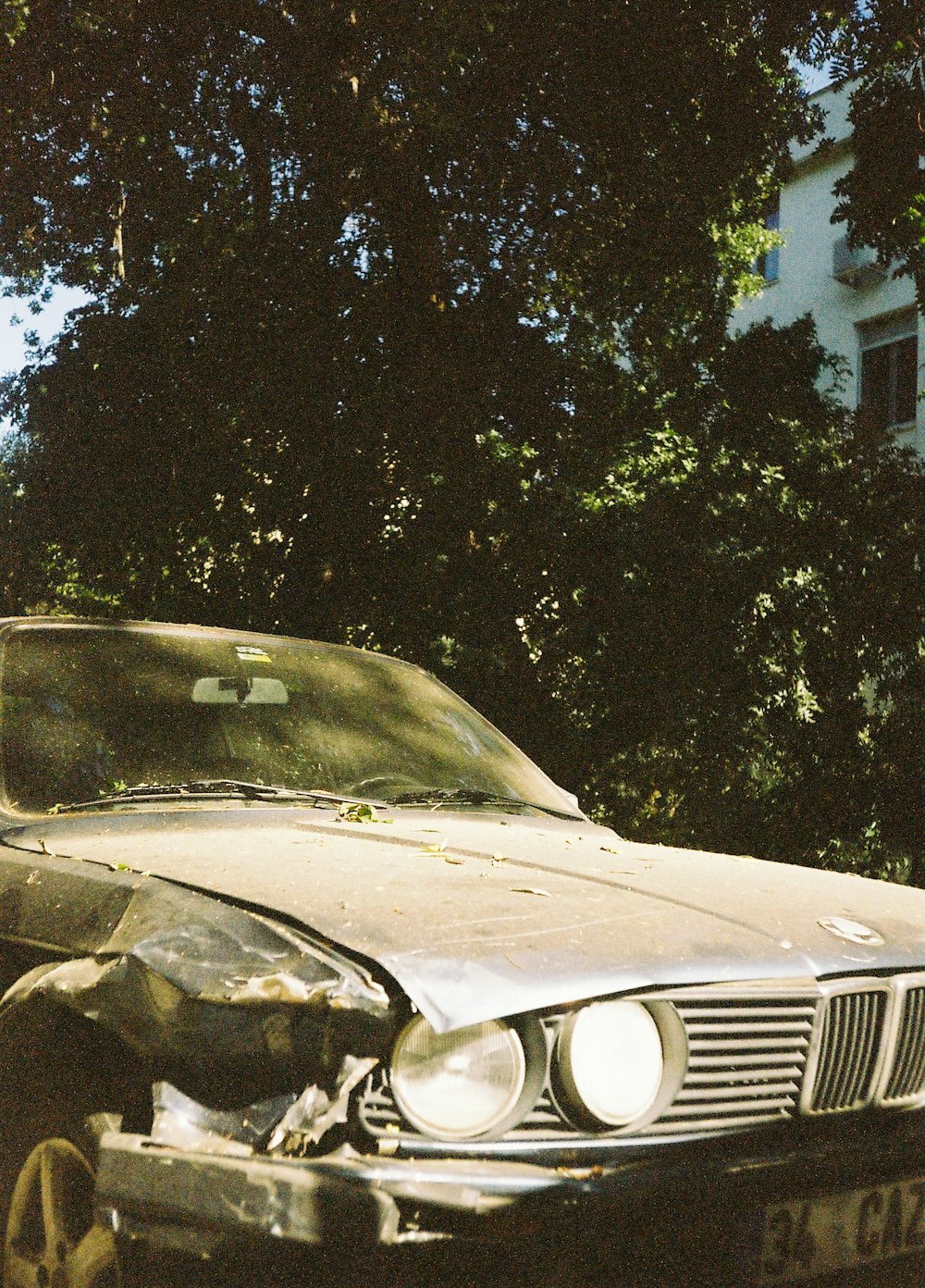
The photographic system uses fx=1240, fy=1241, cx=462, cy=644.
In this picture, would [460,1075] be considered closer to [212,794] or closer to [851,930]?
[851,930]

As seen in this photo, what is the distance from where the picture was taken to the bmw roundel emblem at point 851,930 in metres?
2.43

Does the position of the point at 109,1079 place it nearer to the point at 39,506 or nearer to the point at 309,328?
the point at 309,328

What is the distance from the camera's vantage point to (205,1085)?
1.95 m

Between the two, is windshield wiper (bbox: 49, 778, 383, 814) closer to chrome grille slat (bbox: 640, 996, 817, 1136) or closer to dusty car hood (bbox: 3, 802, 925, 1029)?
dusty car hood (bbox: 3, 802, 925, 1029)

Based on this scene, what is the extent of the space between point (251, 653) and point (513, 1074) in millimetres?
2217

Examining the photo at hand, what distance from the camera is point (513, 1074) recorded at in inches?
79.0

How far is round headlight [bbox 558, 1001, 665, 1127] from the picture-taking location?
2.02 m

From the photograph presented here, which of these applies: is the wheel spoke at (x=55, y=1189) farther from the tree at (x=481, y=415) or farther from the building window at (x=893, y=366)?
the building window at (x=893, y=366)

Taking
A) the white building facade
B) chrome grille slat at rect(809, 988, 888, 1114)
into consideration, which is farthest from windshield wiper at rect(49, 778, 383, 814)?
the white building facade

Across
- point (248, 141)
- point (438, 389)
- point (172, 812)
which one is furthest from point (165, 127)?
Result: point (172, 812)

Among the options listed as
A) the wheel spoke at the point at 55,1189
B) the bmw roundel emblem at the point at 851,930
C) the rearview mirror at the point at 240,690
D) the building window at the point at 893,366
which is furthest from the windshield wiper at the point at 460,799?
the building window at the point at 893,366

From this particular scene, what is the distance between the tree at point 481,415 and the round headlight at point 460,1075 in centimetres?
873

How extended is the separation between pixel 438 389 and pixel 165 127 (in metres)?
3.30

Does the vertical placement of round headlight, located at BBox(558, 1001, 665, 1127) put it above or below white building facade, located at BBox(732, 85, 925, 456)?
below
